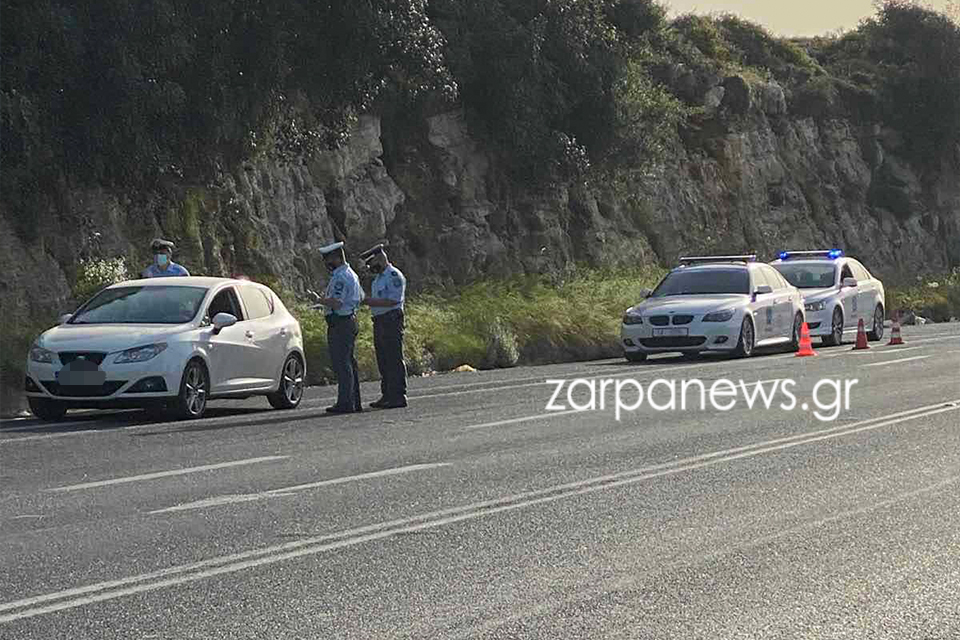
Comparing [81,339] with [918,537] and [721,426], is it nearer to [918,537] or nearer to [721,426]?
[721,426]

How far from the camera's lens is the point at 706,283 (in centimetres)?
2925

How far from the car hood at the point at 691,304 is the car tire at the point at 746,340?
0.35 meters

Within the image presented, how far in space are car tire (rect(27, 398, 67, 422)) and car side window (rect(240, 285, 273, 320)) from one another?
245 cm

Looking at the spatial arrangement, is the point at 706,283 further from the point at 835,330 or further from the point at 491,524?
the point at 491,524

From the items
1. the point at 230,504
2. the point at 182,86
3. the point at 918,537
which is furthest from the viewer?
the point at 182,86

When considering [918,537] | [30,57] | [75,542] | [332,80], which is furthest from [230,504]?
[332,80]

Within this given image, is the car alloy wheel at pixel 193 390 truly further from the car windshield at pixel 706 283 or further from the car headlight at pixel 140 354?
the car windshield at pixel 706 283

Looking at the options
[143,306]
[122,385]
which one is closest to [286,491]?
[122,385]

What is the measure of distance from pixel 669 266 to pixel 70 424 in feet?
101

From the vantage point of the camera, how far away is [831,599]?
7.96 meters

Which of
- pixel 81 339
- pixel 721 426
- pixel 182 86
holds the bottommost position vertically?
pixel 721 426

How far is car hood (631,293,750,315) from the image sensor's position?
27.6 meters

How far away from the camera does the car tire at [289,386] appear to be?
19.9 m

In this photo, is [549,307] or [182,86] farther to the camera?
[549,307]
